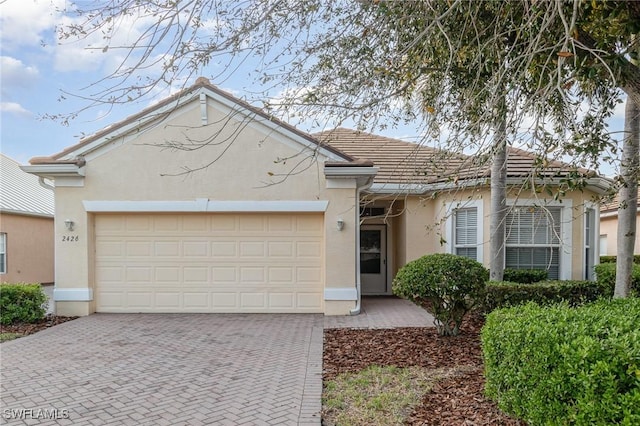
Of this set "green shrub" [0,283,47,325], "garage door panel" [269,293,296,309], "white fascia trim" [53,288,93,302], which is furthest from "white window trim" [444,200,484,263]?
"green shrub" [0,283,47,325]

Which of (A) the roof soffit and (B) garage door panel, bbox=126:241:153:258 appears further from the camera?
(B) garage door panel, bbox=126:241:153:258

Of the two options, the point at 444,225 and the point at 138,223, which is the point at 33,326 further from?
the point at 444,225

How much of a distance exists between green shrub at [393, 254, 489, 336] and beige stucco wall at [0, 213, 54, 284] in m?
16.0

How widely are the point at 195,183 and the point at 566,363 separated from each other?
908 cm

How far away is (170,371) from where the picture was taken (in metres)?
6.40

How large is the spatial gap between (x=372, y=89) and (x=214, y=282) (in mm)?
6915

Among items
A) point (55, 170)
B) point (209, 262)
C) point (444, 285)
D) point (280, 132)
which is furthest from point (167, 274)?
point (444, 285)

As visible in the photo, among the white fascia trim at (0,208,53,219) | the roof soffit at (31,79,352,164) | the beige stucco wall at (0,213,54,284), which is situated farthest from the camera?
the beige stucco wall at (0,213,54,284)

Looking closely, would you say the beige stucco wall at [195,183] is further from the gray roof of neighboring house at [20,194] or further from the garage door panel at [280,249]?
the gray roof of neighboring house at [20,194]

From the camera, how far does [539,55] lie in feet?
17.5

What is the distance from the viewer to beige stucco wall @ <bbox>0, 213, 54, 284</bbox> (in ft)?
53.9

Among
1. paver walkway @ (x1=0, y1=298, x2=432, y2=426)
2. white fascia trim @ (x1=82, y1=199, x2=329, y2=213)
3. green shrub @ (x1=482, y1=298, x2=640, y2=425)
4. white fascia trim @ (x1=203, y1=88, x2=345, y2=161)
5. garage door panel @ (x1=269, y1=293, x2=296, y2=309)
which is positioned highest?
white fascia trim @ (x1=203, y1=88, x2=345, y2=161)

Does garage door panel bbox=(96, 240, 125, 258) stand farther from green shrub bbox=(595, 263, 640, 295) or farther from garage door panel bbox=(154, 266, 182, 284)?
green shrub bbox=(595, 263, 640, 295)

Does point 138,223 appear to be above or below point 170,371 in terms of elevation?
above
